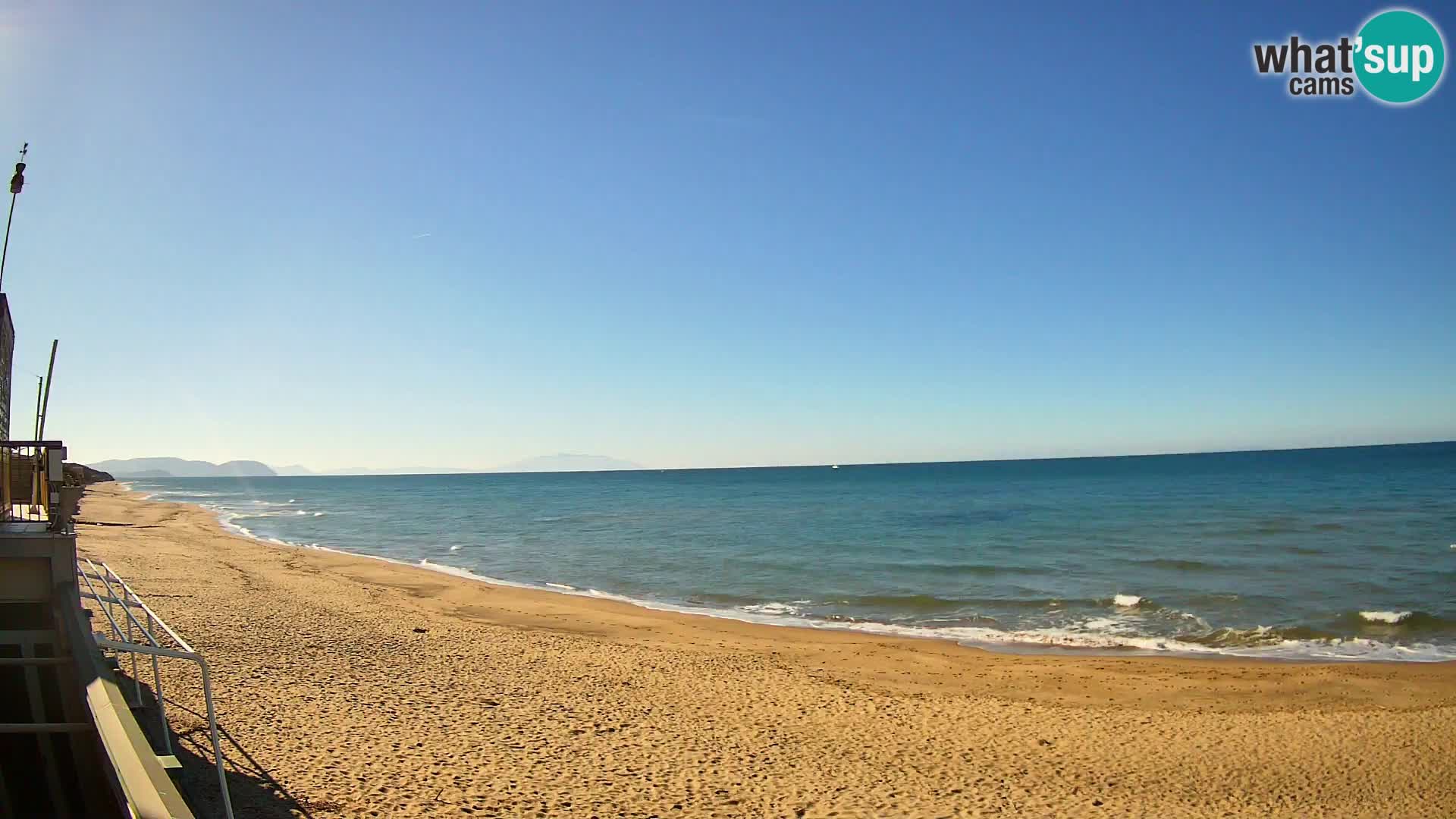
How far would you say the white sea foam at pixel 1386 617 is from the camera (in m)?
17.4

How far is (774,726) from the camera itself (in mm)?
10523

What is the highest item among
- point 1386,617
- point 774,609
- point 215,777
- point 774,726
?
point 215,777

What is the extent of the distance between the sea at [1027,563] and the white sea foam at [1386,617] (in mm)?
→ 67

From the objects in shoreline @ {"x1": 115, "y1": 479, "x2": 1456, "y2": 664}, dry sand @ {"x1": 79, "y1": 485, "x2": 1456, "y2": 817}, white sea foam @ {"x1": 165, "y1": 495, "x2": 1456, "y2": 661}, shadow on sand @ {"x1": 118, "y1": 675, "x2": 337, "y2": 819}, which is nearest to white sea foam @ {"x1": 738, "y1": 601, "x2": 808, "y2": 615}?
white sea foam @ {"x1": 165, "y1": 495, "x2": 1456, "y2": 661}

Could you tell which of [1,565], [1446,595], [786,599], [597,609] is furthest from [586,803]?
[1446,595]

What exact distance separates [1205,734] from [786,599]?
41.4ft

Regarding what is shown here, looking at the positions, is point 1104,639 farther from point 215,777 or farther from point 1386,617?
point 215,777

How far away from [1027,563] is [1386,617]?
11.0 meters

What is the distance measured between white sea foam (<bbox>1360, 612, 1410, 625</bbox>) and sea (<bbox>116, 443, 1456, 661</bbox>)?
7 centimetres

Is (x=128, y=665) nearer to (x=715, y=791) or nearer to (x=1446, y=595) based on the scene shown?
(x=715, y=791)

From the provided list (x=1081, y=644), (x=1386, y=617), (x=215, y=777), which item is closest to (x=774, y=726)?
(x=215, y=777)

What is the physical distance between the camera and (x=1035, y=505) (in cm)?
5853

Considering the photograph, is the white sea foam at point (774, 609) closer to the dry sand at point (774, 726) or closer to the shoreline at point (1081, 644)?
the shoreline at point (1081, 644)

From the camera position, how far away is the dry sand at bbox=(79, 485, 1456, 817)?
26.7 feet
